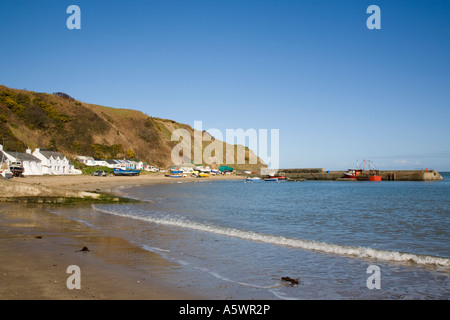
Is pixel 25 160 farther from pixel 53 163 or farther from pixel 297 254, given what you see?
pixel 297 254

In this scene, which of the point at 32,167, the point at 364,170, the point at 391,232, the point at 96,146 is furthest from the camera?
the point at 364,170

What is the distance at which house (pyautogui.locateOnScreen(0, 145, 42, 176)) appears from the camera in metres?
59.2

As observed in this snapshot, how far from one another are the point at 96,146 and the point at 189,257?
320 ft

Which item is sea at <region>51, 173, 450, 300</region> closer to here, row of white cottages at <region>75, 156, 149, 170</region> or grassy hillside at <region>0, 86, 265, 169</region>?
grassy hillside at <region>0, 86, 265, 169</region>

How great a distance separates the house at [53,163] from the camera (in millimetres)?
69438

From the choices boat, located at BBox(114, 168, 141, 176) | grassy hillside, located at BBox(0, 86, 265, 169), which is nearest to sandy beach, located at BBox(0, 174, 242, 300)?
grassy hillside, located at BBox(0, 86, 265, 169)

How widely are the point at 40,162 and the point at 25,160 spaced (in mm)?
5455

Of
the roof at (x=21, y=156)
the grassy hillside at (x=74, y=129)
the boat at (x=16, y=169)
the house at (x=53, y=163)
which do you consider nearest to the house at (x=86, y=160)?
the grassy hillside at (x=74, y=129)

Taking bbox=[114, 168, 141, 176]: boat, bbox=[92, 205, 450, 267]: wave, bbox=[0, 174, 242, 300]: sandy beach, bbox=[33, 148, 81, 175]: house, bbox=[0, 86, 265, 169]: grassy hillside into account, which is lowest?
bbox=[92, 205, 450, 267]: wave

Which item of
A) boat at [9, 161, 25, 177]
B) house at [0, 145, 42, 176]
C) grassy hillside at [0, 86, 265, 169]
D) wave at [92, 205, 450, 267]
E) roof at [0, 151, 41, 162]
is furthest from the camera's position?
grassy hillside at [0, 86, 265, 169]

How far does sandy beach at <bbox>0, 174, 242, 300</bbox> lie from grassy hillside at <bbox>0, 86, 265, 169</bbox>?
223ft
